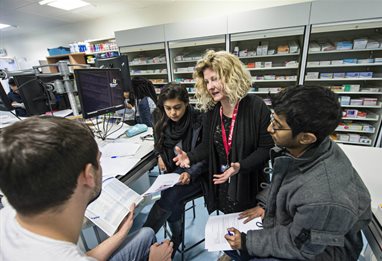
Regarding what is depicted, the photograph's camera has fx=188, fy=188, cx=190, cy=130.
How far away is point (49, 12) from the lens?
14.0 ft

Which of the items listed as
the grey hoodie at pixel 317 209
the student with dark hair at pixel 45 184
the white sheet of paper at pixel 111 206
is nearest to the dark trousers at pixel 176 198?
the white sheet of paper at pixel 111 206

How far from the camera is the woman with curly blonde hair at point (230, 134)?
3.70 feet

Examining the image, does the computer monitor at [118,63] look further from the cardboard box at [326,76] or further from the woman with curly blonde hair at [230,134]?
the cardboard box at [326,76]

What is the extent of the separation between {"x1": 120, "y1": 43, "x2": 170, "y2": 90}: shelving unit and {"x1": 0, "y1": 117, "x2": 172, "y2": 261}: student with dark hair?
3.47 meters

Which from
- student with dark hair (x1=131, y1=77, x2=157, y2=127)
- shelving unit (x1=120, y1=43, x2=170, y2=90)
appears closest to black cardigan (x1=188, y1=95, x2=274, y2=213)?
student with dark hair (x1=131, y1=77, x2=157, y2=127)

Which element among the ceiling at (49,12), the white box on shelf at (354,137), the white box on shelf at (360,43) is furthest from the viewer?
the ceiling at (49,12)

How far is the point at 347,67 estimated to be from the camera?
288cm

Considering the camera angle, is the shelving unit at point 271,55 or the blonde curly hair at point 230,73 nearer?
the blonde curly hair at point 230,73

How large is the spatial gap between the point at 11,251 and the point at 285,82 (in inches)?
144

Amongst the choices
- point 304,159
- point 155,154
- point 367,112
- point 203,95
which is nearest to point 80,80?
point 155,154

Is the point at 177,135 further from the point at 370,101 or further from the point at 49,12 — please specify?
the point at 49,12

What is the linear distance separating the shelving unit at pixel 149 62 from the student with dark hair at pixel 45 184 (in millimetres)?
3465

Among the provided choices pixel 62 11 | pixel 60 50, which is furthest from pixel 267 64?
pixel 60 50

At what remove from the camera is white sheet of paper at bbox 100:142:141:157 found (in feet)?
4.42
